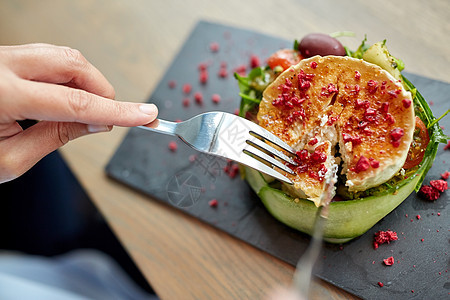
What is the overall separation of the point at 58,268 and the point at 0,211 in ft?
2.17

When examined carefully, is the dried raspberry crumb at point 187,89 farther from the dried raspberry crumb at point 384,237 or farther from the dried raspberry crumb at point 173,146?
the dried raspberry crumb at point 384,237

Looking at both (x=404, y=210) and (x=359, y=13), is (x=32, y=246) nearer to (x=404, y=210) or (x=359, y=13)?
(x=404, y=210)

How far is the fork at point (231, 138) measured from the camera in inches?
58.8

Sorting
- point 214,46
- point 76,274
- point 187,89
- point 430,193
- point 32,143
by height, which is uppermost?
point 430,193

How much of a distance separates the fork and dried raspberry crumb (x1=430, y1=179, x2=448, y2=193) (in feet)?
2.01

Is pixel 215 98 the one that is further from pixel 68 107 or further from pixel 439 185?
pixel 439 185

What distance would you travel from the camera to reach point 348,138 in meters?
1.49

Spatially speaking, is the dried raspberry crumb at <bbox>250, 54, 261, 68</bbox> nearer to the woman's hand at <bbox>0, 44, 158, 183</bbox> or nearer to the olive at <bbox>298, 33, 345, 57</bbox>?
the olive at <bbox>298, 33, 345, 57</bbox>

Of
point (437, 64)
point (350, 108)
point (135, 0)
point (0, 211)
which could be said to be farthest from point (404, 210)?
point (0, 211)

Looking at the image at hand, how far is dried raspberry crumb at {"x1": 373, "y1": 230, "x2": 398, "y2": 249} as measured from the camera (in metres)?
1.66

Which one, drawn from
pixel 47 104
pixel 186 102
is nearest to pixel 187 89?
pixel 186 102

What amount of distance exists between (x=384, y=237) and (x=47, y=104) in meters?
1.34

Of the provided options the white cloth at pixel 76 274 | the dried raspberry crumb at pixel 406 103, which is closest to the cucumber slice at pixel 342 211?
the dried raspberry crumb at pixel 406 103

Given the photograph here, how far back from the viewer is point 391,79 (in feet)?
4.90
